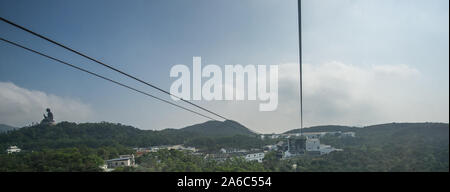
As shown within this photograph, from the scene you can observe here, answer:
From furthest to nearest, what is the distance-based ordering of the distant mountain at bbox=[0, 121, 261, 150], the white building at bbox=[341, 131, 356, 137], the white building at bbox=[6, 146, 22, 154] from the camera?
the distant mountain at bbox=[0, 121, 261, 150] < the white building at bbox=[341, 131, 356, 137] < the white building at bbox=[6, 146, 22, 154]

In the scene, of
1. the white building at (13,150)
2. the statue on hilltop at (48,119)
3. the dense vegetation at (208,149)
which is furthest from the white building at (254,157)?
the statue on hilltop at (48,119)

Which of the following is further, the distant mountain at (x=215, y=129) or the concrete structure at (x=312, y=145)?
the distant mountain at (x=215, y=129)

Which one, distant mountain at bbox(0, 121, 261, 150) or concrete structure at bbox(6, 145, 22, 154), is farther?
distant mountain at bbox(0, 121, 261, 150)

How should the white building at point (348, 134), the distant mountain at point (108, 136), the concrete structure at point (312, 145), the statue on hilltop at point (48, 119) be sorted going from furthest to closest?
the statue on hilltop at point (48, 119) → the distant mountain at point (108, 136) → the white building at point (348, 134) → the concrete structure at point (312, 145)

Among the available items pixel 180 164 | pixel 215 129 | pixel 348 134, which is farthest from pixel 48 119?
pixel 348 134

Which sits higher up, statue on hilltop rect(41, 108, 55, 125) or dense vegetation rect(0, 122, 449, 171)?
statue on hilltop rect(41, 108, 55, 125)

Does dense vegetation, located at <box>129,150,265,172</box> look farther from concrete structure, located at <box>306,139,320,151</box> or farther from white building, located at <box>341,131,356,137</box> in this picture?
white building, located at <box>341,131,356,137</box>

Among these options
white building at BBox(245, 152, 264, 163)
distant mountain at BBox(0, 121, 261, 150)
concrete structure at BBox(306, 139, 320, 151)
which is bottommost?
white building at BBox(245, 152, 264, 163)

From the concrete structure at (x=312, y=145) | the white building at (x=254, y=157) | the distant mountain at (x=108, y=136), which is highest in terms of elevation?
the distant mountain at (x=108, y=136)

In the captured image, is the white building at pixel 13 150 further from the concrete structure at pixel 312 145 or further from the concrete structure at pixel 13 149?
the concrete structure at pixel 312 145

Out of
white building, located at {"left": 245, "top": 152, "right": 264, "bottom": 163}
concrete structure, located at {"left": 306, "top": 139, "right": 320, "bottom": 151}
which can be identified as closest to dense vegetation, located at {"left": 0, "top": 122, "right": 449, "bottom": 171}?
white building, located at {"left": 245, "top": 152, "right": 264, "bottom": 163}
